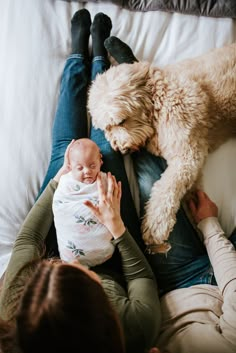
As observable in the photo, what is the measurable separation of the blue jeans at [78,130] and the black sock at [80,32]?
0.14ft

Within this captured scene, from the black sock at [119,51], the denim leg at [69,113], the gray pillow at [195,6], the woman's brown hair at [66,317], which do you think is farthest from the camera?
the gray pillow at [195,6]

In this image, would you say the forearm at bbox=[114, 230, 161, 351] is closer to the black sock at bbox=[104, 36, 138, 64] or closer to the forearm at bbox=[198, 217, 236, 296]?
the forearm at bbox=[198, 217, 236, 296]

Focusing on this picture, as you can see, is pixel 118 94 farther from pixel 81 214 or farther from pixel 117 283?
pixel 117 283

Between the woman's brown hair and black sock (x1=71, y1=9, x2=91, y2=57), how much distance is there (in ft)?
3.48

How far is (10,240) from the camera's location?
4.43 ft

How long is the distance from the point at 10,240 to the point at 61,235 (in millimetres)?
299

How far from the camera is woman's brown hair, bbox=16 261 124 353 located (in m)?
0.69

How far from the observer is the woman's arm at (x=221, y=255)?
97cm

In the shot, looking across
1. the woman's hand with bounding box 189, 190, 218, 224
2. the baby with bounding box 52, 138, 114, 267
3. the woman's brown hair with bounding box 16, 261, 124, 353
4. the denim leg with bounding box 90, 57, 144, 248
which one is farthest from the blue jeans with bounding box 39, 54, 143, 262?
the woman's brown hair with bounding box 16, 261, 124, 353

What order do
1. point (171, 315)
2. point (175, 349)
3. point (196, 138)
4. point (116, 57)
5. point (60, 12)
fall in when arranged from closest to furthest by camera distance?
point (175, 349), point (171, 315), point (196, 138), point (116, 57), point (60, 12)

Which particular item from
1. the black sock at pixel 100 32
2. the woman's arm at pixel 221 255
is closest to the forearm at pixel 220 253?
the woman's arm at pixel 221 255

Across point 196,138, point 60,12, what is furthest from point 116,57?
point 196,138

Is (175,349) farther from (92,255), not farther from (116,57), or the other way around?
(116,57)

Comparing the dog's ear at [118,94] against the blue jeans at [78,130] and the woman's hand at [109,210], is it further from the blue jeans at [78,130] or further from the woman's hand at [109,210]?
the woman's hand at [109,210]
